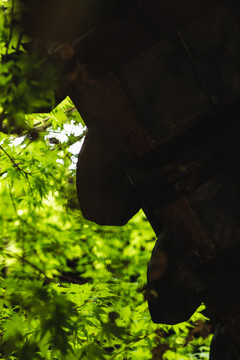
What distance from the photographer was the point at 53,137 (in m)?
3.81

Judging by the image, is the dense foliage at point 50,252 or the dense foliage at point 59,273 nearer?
the dense foliage at point 50,252

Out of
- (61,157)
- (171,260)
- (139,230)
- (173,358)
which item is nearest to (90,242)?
(139,230)

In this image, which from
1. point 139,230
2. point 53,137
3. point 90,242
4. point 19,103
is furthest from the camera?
point 139,230

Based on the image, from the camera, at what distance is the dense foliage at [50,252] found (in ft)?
4.38

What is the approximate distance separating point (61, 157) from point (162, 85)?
2.66 metres

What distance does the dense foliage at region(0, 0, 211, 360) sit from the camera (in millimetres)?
1336

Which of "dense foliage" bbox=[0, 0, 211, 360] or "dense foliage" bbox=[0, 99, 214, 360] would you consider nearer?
"dense foliage" bbox=[0, 0, 211, 360]

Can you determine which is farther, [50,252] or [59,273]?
[59,273]

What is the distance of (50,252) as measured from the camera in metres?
3.75

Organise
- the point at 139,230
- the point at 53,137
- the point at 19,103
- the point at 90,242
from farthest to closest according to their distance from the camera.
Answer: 1. the point at 139,230
2. the point at 90,242
3. the point at 53,137
4. the point at 19,103

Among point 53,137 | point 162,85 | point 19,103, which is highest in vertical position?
point 53,137

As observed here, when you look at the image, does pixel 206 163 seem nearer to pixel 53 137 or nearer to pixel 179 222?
pixel 179 222

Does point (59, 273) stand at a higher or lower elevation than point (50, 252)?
lower

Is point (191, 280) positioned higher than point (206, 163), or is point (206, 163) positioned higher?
point (206, 163)
